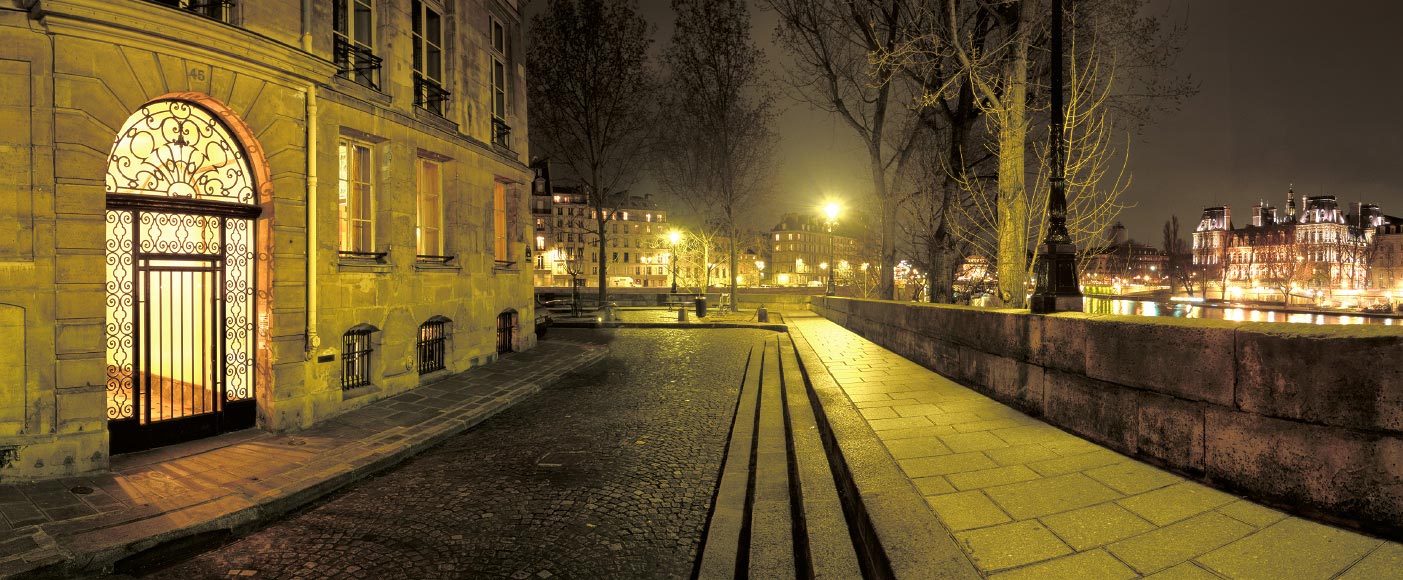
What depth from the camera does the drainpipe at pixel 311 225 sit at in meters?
7.20

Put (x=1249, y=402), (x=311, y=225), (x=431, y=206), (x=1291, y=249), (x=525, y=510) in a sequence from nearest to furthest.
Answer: (x=1249, y=402)
(x=525, y=510)
(x=311, y=225)
(x=431, y=206)
(x=1291, y=249)

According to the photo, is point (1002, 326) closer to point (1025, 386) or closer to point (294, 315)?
point (1025, 386)

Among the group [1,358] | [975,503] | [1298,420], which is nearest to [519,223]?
[1,358]

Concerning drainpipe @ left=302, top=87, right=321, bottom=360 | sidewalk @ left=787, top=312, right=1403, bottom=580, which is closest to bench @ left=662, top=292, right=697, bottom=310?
drainpipe @ left=302, top=87, right=321, bottom=360

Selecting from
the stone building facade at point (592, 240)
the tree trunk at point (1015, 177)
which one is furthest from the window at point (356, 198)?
the stone building facade at point (592, 240)

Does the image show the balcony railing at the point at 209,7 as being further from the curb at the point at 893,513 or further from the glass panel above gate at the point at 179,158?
the curb at the point at 893,513

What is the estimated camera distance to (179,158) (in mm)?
6441

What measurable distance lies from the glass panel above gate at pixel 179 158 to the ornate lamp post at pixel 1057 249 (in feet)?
30.4

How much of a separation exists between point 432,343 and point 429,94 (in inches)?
173

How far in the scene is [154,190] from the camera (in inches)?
244

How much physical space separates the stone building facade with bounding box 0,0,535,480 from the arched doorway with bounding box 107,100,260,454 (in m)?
0.02

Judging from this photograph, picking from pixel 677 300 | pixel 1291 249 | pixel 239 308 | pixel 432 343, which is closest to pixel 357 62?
pixel 239 308

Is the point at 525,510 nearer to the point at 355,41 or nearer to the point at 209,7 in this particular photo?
the point at 209,7

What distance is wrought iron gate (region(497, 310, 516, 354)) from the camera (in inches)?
512
